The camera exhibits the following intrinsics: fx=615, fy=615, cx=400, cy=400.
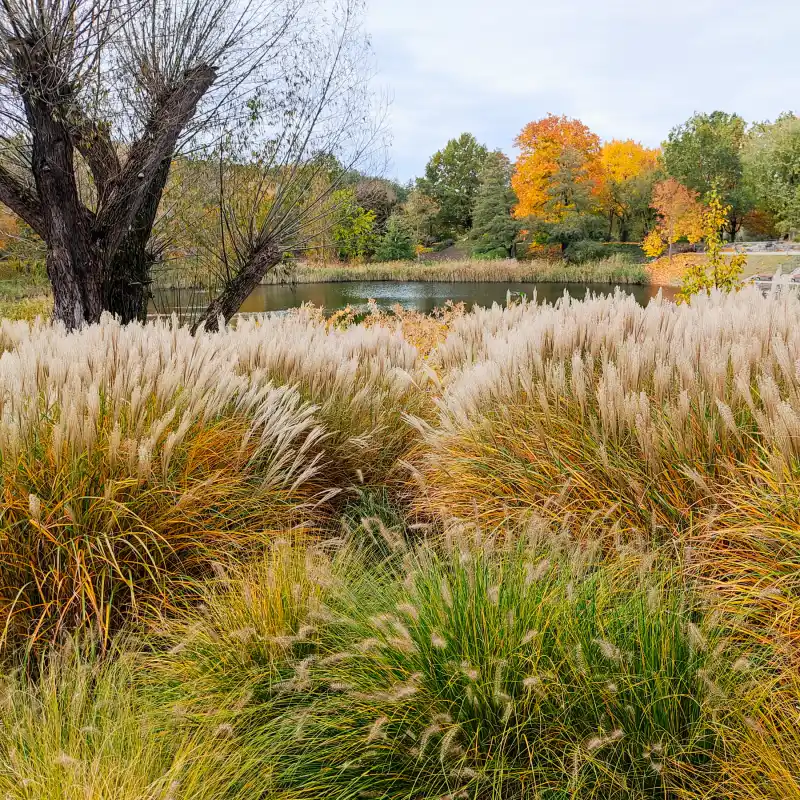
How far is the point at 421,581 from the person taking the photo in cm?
185

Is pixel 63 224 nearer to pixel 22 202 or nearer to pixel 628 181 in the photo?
pixel 22 202

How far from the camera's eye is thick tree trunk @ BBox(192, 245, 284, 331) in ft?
21.7

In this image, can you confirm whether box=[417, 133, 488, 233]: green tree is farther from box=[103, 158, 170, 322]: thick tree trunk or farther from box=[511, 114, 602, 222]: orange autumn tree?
box=[103, 158, 170, 322]: thick tree trunk

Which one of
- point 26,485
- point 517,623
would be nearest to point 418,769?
point 517,623

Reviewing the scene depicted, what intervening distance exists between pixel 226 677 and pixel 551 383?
6.29 ft

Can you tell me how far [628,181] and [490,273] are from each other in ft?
64.0

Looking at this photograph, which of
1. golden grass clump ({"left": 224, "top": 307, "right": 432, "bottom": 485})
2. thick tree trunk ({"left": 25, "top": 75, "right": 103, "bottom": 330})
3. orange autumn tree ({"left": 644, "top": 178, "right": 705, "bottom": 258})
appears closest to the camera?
golden grass clump ({"left": 224, "top": 307, "right": 432, "bottom": 485})

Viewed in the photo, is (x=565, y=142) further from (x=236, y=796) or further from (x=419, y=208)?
(x=236, y=796)

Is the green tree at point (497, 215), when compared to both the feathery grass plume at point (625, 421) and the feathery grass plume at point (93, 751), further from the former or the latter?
the feathery grass plume at point (93, 751)

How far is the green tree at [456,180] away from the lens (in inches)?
2140

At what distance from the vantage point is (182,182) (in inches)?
281

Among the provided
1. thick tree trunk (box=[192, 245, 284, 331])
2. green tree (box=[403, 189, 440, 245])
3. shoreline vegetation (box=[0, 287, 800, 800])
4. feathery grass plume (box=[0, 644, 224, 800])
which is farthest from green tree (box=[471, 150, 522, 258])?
feathery grass plume (box=[0, 644, 224, 800])

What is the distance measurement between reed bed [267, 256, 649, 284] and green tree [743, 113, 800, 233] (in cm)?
875

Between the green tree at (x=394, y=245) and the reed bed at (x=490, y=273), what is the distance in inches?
287
